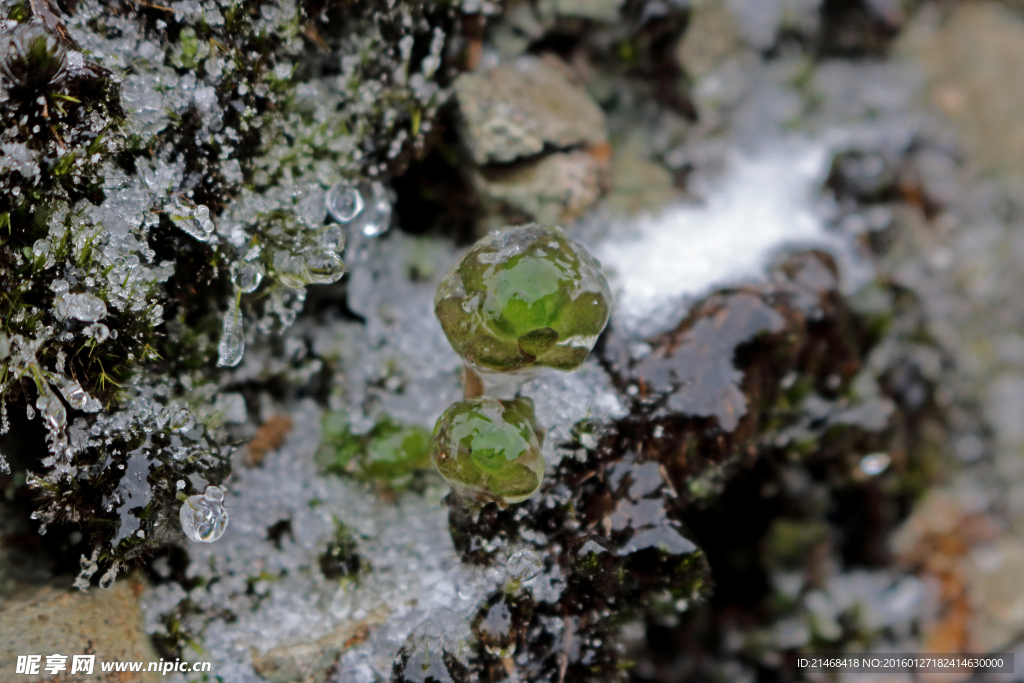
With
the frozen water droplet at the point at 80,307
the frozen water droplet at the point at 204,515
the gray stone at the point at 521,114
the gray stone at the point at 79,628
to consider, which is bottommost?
the gray stone at the point at 79,628

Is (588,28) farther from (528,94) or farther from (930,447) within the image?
(930,447)

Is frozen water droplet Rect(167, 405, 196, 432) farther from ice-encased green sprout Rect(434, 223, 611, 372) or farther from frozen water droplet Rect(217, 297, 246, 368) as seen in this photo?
ice-encased green sprout Rect(434, 223, 611, 372)

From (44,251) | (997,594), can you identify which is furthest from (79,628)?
(997,594)

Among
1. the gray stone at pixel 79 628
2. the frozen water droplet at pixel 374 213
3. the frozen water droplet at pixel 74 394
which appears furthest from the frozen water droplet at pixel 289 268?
the gray stone at pixel 79 628

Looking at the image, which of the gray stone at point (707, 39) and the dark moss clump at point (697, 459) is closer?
the dark moss clump at point (697, 459)

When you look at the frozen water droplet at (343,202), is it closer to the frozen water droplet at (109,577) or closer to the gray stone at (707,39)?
the frozen water droplet at (109,577)

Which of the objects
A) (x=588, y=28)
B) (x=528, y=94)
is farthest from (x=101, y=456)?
(x=588, y=28)
